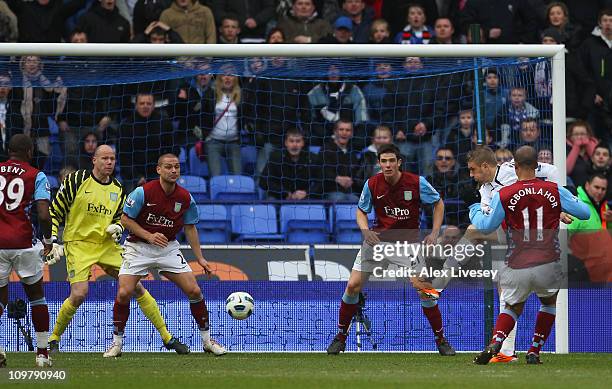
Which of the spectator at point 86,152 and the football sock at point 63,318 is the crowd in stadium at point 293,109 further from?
the football sock at point 63,318

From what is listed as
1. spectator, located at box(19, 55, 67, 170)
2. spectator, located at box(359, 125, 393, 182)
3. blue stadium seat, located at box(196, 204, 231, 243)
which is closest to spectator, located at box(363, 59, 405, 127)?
spectator, located at box(359, 125, 393, 182)

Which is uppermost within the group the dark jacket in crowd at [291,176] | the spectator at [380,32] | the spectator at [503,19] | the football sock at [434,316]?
the spectator at [503,19]

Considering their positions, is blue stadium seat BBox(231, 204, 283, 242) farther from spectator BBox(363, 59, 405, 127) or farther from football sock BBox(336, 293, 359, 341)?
football sock BBox(336, 293, 359, 341)

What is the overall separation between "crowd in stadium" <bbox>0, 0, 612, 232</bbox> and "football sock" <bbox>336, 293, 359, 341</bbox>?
2.79 metres

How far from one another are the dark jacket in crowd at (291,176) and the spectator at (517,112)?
232 cm

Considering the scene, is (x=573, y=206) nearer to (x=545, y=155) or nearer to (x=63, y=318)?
(x=545, y=155)

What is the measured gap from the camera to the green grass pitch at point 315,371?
29.7 feet

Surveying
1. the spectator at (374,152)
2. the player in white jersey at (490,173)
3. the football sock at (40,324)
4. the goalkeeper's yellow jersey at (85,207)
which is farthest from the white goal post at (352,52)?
the football sock at (40,324)

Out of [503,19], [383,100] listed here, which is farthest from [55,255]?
[503,19]

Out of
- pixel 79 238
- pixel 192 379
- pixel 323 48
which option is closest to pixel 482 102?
pixel 323 48

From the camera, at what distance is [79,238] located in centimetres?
1266

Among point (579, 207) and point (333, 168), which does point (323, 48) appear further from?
point (579, 207)

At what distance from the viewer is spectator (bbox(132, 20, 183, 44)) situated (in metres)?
16.6

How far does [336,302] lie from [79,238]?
2933 millimetres
